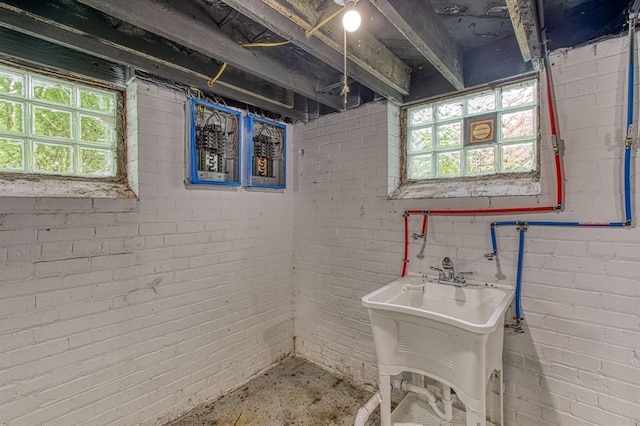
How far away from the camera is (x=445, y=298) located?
185cm

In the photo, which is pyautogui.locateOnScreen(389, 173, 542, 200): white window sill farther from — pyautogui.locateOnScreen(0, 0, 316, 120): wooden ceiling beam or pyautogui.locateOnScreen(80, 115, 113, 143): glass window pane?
pyautogui.locateOnScreen(80, 115, 113, 143): glass window pane

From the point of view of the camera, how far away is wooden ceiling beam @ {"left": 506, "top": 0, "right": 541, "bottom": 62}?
1131mm

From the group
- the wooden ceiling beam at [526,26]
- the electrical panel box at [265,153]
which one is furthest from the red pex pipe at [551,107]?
the electrical panel box at [265,153]

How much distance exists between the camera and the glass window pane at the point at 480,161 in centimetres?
194

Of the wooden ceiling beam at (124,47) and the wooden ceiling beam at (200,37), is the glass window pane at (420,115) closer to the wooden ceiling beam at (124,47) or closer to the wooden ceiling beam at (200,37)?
the wooden ceiling beam at (200,37)

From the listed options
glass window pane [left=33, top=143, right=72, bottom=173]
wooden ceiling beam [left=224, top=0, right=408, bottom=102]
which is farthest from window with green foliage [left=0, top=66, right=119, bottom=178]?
wooden ceiling beam [left=224, top=0, right=408, bottom=102]

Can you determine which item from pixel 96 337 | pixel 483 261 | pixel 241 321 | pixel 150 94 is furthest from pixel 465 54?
pixel 96 337

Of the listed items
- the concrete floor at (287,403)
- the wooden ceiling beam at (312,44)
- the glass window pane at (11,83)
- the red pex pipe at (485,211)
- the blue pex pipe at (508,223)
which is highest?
the wooden ceiling beam at (312,44)

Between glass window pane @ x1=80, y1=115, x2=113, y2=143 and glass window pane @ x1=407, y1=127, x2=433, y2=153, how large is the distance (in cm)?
203

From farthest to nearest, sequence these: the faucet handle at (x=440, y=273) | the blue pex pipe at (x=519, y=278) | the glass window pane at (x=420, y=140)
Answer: the glass window pane at (x=420, y=140) → the faucet handle at (x=440, y=273) → the blue pex pipe at (x=519, y=278)

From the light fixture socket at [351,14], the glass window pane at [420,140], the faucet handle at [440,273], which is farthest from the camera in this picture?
the glass window pane at [420,140]

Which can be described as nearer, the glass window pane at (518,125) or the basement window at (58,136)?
the basement window at (58,136)

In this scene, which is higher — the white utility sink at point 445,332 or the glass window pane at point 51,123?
the glass window pane at point 51,123

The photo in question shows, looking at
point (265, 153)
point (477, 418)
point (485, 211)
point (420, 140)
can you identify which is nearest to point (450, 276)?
point (485, 211)
